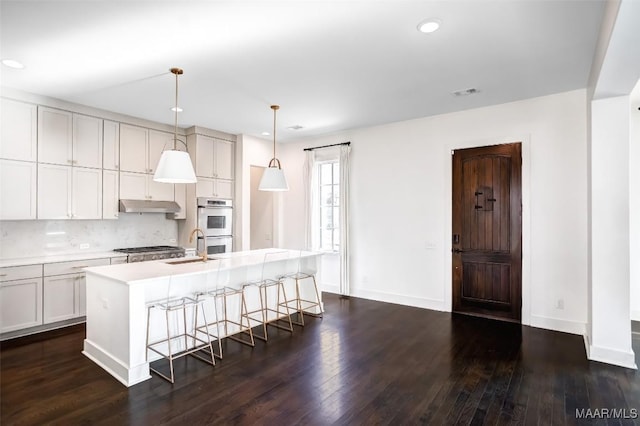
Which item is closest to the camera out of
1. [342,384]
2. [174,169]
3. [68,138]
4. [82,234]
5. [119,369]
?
[342,384]

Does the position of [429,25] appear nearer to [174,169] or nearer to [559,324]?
[174,169]

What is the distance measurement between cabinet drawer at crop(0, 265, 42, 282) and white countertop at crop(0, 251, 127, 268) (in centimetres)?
5

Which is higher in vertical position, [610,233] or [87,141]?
[87,141]

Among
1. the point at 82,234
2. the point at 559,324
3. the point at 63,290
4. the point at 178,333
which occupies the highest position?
the point at 82,234

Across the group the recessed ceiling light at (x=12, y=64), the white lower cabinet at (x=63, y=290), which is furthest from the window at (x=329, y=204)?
the recessed ceiling light at (x=12, y=64)

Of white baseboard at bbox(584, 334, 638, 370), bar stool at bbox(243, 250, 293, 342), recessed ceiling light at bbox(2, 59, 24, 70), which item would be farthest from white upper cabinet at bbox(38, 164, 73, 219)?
white baseboard at bbox(584, 334, 638, 370)

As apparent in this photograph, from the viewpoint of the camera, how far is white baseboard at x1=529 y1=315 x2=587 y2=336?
13.6ft

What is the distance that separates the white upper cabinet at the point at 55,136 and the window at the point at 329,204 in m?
3.98

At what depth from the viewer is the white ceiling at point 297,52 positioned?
252cm

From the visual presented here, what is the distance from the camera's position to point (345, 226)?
6117 millimetres

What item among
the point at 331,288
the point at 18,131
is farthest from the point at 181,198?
the point at 331,288

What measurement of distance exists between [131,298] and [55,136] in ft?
9.71

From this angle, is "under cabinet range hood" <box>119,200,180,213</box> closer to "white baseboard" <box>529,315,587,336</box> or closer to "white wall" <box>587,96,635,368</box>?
"white baseboard" <box>529,315,587,336</box>

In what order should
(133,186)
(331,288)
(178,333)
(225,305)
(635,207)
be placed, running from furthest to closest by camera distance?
(331,288)
(133,186)
(635,207)
(225,305)
(178,333)
